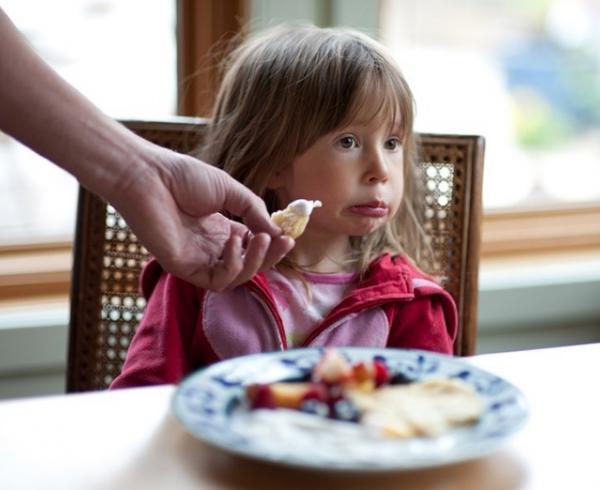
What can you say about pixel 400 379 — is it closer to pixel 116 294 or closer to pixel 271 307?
pixel 271 307

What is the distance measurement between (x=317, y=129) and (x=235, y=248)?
0.29m

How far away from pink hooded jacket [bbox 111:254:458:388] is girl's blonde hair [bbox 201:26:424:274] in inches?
3.0

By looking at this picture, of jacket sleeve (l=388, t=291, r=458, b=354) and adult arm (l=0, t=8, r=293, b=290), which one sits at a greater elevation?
adult arm (l=0, t=8, r=293, b=290)

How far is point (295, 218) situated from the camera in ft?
3.83

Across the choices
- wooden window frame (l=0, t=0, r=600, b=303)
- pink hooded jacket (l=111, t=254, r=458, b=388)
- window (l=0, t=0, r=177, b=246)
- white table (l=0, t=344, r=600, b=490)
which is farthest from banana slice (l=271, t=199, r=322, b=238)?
window (l=0, t=0, r=177, b=246)

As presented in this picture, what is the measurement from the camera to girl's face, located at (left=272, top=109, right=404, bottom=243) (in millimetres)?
1347

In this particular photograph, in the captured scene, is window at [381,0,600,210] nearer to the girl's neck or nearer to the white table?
the girl's neck

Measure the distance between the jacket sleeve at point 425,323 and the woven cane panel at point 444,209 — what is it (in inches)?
2.4

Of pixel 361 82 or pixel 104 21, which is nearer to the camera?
pixel 361 82

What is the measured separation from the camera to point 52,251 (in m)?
2.10

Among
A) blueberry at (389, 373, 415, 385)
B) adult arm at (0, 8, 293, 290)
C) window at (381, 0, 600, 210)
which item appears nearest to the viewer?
blueberry at (389, 373, 415, 385)

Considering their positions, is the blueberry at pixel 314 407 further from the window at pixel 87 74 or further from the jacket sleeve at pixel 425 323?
the window at pixel 87 74

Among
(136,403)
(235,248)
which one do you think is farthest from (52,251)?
(136,403)

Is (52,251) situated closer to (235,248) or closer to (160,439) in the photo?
(235,248)
